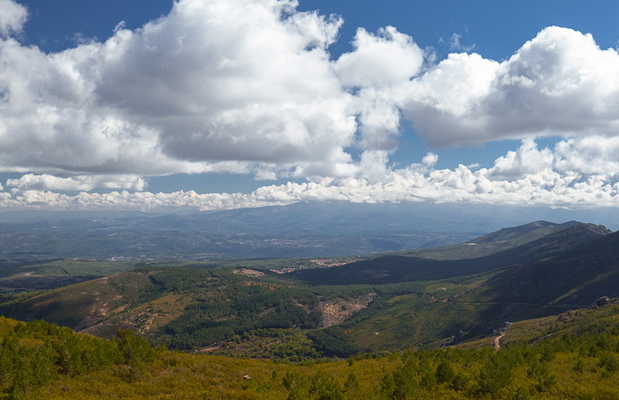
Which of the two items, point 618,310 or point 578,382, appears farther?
point 618,310

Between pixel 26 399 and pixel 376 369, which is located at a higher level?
pixel 26 399

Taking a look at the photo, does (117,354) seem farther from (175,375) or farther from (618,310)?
(618,310)

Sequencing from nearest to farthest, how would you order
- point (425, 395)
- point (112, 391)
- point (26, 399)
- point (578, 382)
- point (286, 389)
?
point (26, 399)
point (425, 395)
point (112, 391)
point (578, 382)
point (286, 389)

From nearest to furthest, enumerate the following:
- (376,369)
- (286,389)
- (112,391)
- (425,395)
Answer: (425,395)
(112,391)
(286,389)
(376,369)

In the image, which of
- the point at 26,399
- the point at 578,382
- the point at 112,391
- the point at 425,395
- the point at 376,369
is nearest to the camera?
the point at 26,399

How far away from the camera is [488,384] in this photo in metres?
34.4

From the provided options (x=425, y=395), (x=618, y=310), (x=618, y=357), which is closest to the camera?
(x=425, y=395)

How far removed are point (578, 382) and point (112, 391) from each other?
51531 mm

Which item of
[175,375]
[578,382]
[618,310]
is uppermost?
[578,382]

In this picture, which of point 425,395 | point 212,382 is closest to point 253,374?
point 212,382

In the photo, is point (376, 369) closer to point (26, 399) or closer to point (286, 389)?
point (286, 389)

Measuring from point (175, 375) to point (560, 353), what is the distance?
6129cm

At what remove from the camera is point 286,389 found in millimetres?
41219

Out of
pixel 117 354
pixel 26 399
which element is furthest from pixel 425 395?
pixel 117 354
